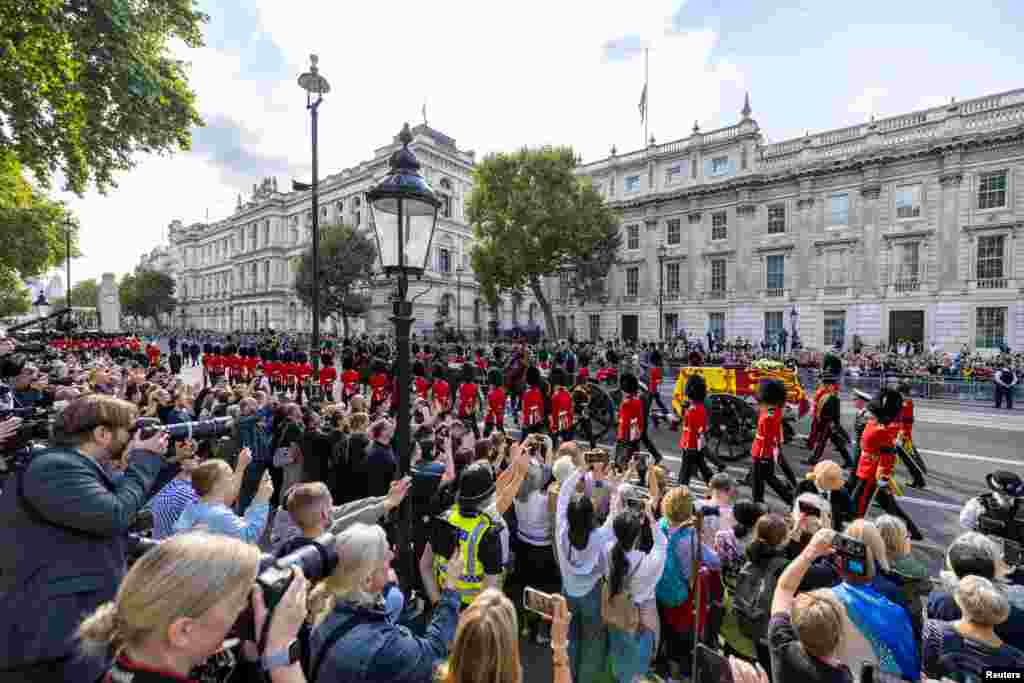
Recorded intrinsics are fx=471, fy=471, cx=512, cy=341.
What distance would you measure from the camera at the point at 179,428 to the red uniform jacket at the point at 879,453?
757cm

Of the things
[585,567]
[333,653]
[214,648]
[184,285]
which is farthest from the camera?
[184,285]

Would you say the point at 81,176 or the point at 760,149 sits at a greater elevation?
the point at 760,149

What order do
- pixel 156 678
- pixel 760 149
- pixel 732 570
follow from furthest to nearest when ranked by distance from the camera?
pixel 760 149
pixel 732 570
pixel 156 678

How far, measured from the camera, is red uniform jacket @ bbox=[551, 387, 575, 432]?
10062 millimetres

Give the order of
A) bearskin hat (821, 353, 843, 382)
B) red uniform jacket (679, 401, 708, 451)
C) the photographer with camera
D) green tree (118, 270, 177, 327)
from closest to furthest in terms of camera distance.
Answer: the photographer with camera, red uniform jacket (679, 401, 708, 451), bearskin hat (821, 353, 843, 382), green tree (118, 270, 177, 327)

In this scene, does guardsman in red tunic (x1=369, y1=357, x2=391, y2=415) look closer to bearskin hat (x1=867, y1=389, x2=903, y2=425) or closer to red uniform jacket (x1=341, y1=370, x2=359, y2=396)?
red uniform jacket (x1=341, y1=370, x2=359, y2=396)

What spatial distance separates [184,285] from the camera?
85.5 metres

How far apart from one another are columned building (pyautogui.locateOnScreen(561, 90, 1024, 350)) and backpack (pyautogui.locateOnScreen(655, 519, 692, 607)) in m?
25.8

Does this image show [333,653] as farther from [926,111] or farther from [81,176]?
[926,111]

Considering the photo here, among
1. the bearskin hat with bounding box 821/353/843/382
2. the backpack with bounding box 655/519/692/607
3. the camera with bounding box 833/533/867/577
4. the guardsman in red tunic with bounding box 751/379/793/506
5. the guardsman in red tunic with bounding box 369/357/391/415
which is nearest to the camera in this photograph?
the camera with bounding box 833/533/867/577

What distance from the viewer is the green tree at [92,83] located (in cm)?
762

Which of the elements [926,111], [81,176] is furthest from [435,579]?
[926,111]

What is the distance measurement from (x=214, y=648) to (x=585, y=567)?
2.58 metres

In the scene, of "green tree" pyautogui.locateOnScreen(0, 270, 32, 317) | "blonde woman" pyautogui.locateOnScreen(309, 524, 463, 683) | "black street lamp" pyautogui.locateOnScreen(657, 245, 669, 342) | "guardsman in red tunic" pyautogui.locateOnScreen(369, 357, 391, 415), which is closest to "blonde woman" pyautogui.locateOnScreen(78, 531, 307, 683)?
"blonde woman" pyautogui.locateOnScreen(309, 524, 463, 683)
